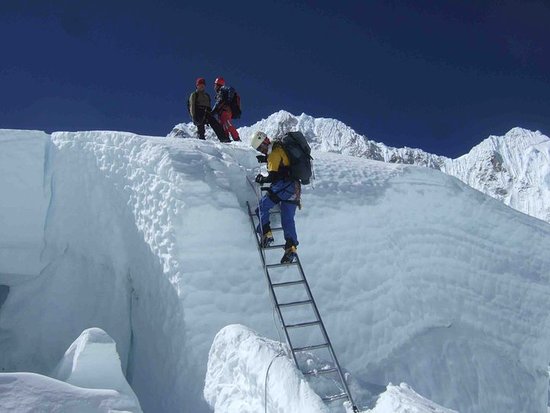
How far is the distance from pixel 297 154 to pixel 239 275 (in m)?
1.60

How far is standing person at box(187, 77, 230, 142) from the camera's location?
9.21 m

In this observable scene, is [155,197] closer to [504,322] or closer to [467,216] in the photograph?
[467,216]

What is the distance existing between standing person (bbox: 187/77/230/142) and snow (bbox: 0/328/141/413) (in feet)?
15.2

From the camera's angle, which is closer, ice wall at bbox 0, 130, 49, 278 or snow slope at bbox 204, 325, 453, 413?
snow slope at bbox 204, 325, 453, 413

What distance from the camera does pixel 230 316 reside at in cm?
630

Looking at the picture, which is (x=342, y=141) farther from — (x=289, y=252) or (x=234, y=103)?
(x=289, y=252)

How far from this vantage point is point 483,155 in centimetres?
17138

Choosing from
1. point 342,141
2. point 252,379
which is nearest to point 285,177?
point 252,379

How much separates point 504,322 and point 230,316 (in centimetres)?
518

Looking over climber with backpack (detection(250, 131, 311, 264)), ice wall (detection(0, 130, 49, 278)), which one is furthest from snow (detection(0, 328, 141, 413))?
ice wall (detection(0, 130, 49, 278))

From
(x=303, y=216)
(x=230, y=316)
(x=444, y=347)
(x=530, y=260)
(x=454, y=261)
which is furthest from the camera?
(x=530, y=260)

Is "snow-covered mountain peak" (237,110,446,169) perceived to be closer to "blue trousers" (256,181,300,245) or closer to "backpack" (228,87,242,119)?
"backpack" (228,87,242,119)

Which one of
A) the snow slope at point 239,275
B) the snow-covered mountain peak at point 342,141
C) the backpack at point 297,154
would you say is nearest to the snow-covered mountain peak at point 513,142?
the snow-covered mountain peak at point 342,141

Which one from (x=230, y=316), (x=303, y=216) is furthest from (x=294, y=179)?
(x=230, y=316)
